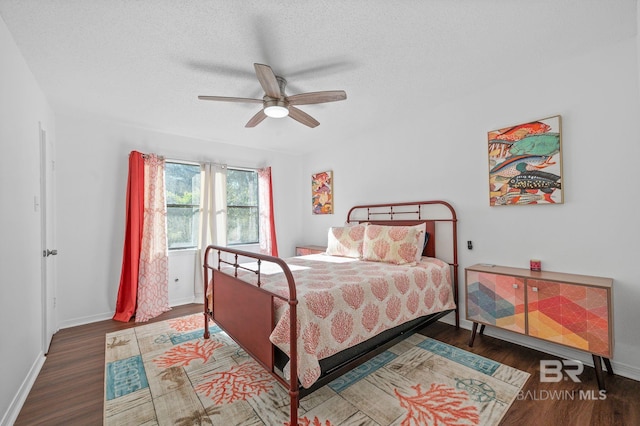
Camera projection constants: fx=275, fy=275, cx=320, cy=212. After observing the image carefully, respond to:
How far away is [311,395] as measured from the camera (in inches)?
77.5

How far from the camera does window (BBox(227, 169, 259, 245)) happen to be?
4.75 metres

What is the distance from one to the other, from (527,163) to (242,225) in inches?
161

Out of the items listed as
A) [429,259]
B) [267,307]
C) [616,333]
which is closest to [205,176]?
[267,307]

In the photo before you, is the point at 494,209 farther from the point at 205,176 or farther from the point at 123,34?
the point at 205,176

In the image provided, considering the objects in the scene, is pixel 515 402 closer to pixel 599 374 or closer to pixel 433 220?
pixel 599 374

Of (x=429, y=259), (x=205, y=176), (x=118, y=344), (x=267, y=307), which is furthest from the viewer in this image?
(x=205, y=176)

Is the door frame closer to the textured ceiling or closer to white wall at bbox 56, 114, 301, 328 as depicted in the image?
white wall at bbox 56, 114, 301, 328

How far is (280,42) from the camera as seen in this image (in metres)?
2.03

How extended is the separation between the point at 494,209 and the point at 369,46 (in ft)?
6.64

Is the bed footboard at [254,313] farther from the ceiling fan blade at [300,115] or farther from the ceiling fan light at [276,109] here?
the ceiling fan blade at [300,115]

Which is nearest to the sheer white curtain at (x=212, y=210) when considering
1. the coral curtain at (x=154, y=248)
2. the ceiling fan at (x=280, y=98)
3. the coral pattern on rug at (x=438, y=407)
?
the coral curtain at (x=154, y=248)

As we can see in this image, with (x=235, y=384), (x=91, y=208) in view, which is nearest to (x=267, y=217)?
(x=91, y=208)

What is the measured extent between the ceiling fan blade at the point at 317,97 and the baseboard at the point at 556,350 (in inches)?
108

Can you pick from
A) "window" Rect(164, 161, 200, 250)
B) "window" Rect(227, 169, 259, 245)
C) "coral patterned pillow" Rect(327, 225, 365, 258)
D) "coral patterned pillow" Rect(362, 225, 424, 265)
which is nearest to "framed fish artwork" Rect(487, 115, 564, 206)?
"coral patterned pillow" Rect(362, 225, 424, 265)
